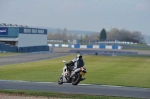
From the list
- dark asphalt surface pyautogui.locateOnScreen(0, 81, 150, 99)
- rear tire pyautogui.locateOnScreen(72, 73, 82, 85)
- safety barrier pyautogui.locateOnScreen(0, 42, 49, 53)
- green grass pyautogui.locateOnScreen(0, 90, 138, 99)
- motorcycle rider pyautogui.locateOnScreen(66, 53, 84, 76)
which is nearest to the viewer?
green grass pyautogui.locateOnScreen(0, 90, 138, 99)

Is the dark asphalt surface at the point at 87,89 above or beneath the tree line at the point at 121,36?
beneath

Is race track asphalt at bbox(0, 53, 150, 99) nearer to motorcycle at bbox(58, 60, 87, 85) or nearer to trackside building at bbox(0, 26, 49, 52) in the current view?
motorcycle at bbox(58, 60, 87, 85)

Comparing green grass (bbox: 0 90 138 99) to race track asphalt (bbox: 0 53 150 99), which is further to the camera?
race track asphalt (bbox: 0 53 150 99)

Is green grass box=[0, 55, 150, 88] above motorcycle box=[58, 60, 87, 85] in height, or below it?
below

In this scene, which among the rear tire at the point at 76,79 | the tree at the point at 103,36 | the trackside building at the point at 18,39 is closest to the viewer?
the rear tire at the point at 76,79

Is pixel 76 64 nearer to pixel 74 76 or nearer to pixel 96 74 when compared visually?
pixel 74 76

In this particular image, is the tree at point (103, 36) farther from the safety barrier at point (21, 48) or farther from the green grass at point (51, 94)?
the green grass at point (51, 94)

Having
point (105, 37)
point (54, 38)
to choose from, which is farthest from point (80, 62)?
point (54, 38)

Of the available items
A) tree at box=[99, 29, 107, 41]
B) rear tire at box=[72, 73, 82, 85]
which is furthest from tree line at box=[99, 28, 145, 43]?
rear tire at box=[72, 73, 82, 85]

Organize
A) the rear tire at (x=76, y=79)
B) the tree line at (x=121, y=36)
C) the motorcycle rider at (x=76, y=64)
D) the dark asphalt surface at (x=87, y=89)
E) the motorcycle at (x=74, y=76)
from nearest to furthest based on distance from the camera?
the dark asphalt surface at (x=87, y=89), the motorcycle rider at (x=76, y=64), the motorcycle at (x=74, y=76), the rear tire at (x=76, y=79), the tree line at (x=121, y=36)

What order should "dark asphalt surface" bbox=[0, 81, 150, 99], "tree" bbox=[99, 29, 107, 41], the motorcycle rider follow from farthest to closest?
"tree" bbox=[99, 29, 107, 41], the motorcycle rider, "dark asphalt surface" bbox=[0, 81, 150, 99]

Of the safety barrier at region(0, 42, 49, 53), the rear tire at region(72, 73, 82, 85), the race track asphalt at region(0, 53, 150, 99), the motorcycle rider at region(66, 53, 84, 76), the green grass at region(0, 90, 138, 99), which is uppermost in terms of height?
the motorcycle rider at region(66, 53, 84, 76)

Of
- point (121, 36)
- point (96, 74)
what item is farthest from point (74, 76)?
point (121, 36)

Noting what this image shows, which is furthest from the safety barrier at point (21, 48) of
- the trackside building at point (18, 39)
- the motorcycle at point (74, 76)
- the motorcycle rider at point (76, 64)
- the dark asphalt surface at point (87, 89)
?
the motorcycle rider at point (76, 64)
